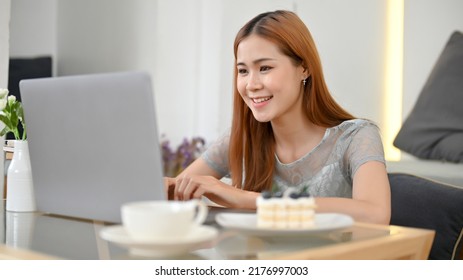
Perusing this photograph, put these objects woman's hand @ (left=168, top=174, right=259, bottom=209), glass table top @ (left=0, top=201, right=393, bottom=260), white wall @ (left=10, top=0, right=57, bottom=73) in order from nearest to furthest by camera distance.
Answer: glass table top @ (left=0, top=201, right=393, bottom=260) < woman's hand @ (left=168, top=174, right=259, bottom=209) < white wall @ (left=10, top=0, right=57, bottom=73)

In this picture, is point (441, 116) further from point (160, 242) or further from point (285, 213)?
point (160, 242)

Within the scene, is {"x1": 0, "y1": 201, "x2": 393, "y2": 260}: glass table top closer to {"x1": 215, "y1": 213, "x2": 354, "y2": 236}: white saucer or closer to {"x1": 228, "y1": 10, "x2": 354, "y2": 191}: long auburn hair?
{"x1": 215, "y1": 213, "x2": 354, "y2": 236}: white saucer

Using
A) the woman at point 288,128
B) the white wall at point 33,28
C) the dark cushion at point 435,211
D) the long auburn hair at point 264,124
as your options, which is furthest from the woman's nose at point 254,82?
the white wall at point 33,28

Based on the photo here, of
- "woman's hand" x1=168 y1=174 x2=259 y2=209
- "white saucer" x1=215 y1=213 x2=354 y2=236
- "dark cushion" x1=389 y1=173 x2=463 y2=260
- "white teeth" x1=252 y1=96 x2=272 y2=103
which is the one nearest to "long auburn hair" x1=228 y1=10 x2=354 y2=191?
"white teeth" x1=252 y1=96 x2=272 y2=103

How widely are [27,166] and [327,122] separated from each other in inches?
32.7

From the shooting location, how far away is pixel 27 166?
1369 mm

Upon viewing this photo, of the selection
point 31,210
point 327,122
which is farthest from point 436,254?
point 31,210

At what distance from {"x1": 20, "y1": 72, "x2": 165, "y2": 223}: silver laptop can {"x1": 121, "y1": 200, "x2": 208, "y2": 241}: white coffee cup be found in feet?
0.56

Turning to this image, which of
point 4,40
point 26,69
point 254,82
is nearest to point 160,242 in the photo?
point 254,82

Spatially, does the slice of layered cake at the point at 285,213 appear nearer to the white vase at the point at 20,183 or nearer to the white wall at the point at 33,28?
the white vase at the point at 20,183

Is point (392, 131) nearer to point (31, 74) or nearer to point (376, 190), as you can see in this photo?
point (376, 190)

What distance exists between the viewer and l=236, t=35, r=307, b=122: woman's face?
1.61 m

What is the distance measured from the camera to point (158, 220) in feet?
2.41

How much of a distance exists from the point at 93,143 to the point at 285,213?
1.15ft
